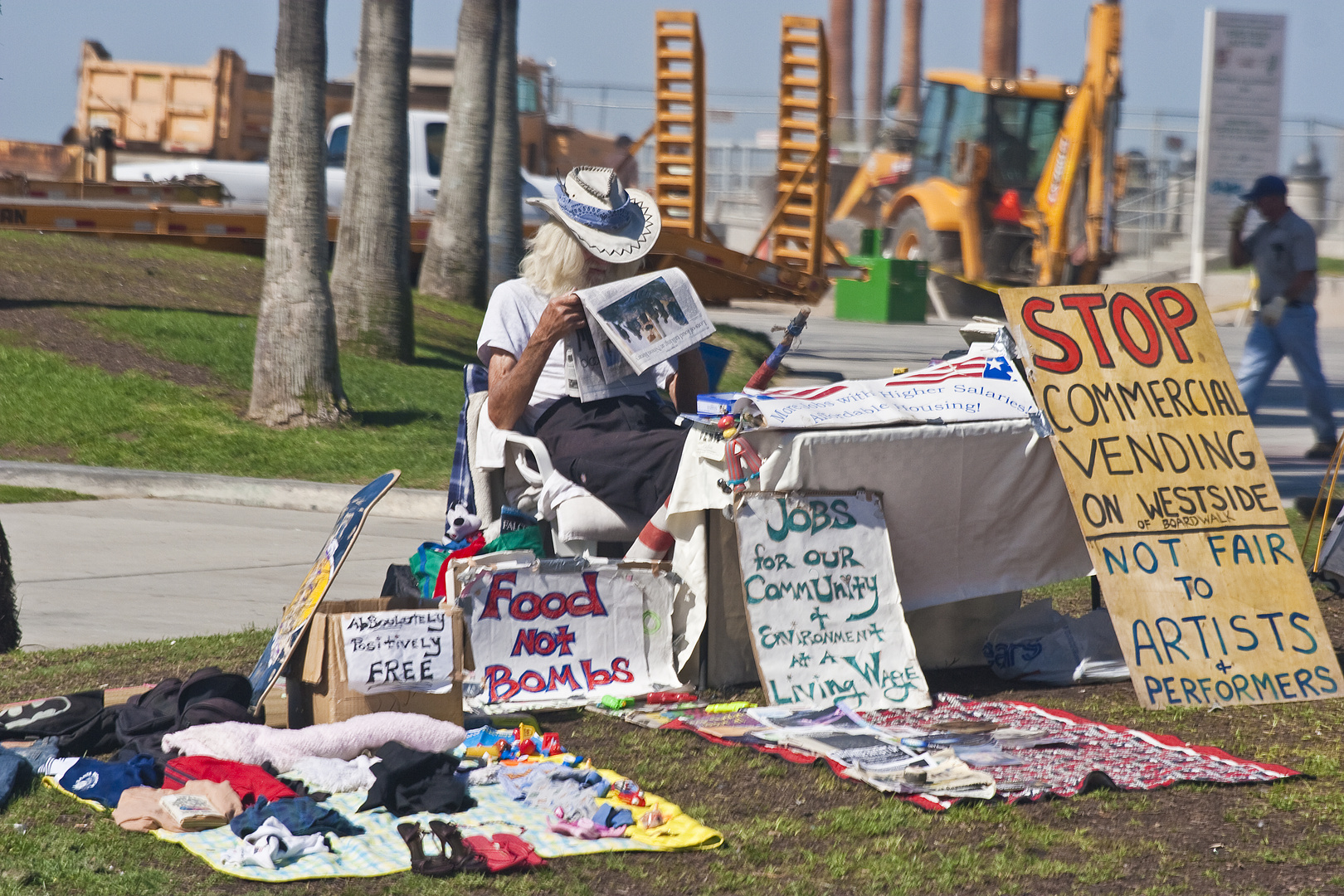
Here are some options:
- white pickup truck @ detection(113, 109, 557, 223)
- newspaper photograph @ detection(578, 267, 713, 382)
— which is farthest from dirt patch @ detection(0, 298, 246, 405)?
newspaper photograph @ detection(578, 267, 713, 382)

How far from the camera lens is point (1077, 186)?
899 inches

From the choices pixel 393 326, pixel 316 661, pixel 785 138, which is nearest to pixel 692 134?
pixel 785 138

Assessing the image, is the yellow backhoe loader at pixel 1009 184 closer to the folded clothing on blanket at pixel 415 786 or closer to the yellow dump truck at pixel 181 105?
the yellow dump truck at pixel 181 105

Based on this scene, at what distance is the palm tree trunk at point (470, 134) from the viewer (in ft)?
50.1

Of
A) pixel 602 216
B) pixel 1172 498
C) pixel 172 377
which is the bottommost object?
pixel 172 377

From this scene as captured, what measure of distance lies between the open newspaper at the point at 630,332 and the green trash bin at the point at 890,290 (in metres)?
20.3

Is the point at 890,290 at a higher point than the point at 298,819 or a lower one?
higher

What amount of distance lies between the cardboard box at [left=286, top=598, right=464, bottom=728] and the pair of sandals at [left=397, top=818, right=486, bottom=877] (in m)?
0.78

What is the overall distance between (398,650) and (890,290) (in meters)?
21.8

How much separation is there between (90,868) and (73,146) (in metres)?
24.1

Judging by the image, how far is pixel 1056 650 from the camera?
533cm

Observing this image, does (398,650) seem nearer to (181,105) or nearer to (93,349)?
(93,349)

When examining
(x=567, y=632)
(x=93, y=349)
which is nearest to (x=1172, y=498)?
(x=567, y=632)

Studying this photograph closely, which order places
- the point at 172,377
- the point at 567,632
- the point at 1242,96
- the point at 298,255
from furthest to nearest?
the point at 1242,96, the point at 172,377, the point at 298,255, the point at 567,632
